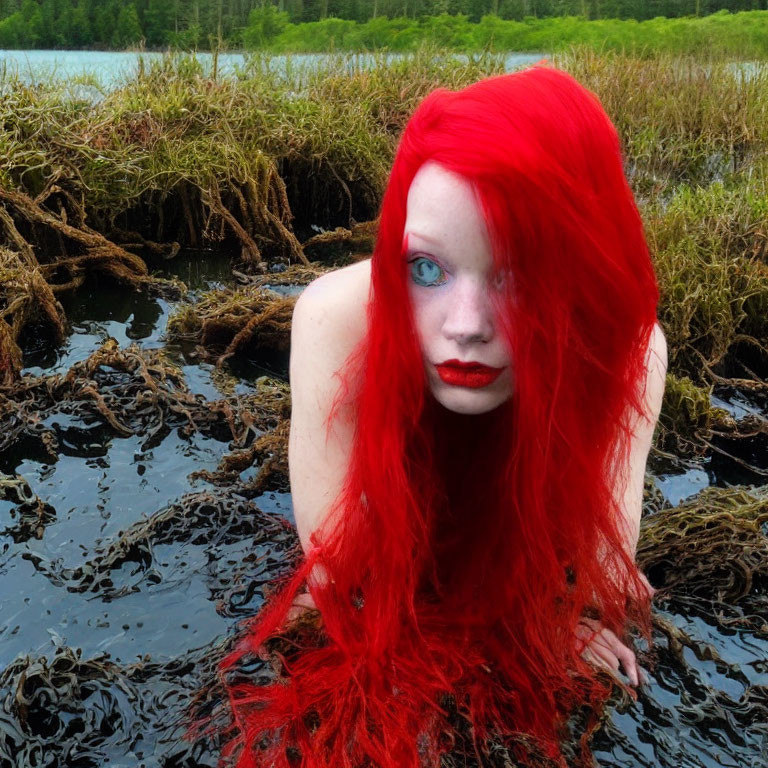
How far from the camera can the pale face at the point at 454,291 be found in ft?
5.71

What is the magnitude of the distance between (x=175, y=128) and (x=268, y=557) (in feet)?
17.0

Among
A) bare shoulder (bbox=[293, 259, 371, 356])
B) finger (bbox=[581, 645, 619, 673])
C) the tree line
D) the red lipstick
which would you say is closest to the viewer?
the red lipstick

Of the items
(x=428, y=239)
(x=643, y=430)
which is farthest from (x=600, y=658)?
(x=428, y=239)

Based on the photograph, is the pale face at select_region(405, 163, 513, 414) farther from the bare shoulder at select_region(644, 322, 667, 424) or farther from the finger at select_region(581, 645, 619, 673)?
the finger at select_region(581, 645, 619, 673)

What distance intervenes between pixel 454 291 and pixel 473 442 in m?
0.59

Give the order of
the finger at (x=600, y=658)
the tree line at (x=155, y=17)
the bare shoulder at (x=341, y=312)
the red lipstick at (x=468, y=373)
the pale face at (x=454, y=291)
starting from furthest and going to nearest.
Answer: the tree line at (x=155, y=17) < the finger at (x=600, y=658) < the bare shoulder at (x=341, y=312) < the red lipstick at (x=468, y=373) < the pale face at (x=454, y=291)

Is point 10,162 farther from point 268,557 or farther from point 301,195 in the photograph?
Answer: point 268,557

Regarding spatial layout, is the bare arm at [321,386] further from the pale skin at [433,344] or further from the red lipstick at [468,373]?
the red lipstick at [468,373]

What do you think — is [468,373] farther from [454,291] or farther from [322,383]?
[322,383]

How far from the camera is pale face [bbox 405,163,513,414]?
174 cm

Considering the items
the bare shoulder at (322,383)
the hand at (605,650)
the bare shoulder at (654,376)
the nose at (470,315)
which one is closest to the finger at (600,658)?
the hand at (605,650)

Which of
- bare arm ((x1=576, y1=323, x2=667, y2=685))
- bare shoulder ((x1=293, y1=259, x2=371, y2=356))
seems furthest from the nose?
bare arm ((x1=576, y1=323, x2=667, y2=685))

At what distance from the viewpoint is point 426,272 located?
184 centimetres

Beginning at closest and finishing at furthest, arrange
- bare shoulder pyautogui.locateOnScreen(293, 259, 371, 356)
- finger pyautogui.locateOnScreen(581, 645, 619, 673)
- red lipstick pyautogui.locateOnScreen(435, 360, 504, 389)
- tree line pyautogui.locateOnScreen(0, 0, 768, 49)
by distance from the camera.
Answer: red lipstick pyautogui.locateOnScreen(435, 360, 504, 389) → bare shoulder pyautogui.locateOnScreen(293, 259, 371, 356) → finger pyautogui.locateOnScreen(581, 645, 619, 673) → tree line pyautogui.locateOnScreen(0, 0, 768, 49)
